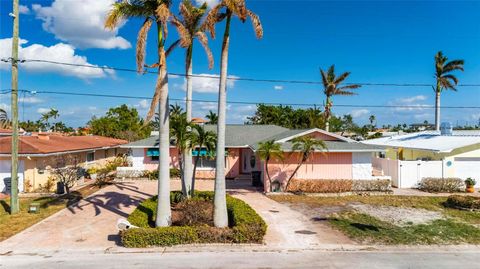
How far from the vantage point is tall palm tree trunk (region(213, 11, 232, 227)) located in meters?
12.6

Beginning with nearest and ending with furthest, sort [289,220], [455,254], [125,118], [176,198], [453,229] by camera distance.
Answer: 1. [455,254]
2. [453,229]
3. [289,220]
4. [176,198]
5. [125,118]

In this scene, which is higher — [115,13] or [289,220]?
[115,13]

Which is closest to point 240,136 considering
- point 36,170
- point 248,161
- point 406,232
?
point 248,161

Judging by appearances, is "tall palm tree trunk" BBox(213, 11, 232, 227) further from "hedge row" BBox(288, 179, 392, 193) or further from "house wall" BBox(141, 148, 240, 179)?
"house wall" BBox(141, 148, 240, 179)

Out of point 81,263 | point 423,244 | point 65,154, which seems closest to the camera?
point 81,263

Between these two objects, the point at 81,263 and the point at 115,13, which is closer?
the point at 81,263

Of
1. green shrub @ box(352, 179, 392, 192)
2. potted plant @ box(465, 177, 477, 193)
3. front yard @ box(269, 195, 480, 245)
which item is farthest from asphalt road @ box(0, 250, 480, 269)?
potted plant @ box(465, 177, 477, 193)

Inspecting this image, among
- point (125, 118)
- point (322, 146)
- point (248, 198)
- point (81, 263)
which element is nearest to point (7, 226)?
point (81, 263)

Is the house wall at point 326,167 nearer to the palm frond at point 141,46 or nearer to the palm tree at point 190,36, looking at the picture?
the palm tree at point 190,36

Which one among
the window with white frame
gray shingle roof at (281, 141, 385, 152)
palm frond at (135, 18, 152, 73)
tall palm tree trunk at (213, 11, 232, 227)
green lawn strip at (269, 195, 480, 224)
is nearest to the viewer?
palm frond at (135, 18, 152, 73)

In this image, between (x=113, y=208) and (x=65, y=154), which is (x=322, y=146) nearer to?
(x=113, y=208)

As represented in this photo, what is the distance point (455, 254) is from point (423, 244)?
107 cm

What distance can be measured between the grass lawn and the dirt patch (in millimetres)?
16081

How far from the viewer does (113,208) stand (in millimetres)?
18141
